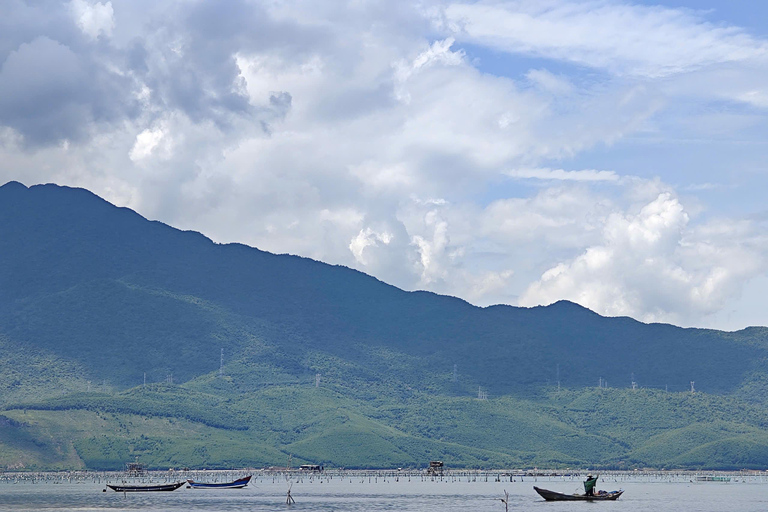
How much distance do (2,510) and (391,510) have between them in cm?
6755

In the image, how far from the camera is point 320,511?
199250mm

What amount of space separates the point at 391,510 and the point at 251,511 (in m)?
24.5

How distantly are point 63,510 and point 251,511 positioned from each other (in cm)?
3273

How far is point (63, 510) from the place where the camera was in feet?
644

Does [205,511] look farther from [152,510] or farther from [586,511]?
[586,511]

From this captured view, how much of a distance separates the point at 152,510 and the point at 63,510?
15178 millimetres

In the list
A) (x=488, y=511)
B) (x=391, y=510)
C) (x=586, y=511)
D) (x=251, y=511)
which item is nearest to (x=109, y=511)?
(x=251, y=511)

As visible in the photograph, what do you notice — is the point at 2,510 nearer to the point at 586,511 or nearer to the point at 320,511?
the point at 320,511

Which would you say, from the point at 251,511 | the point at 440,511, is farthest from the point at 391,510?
the point at 251,511

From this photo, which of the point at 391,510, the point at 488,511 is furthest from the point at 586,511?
Answer: the point at 391,510

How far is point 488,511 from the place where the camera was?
200 meters

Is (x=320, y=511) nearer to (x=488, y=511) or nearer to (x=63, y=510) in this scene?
(x=488, y=511)

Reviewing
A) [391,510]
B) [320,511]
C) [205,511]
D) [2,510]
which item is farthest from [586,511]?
[2,510]

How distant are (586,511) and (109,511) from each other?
83.2 metres
